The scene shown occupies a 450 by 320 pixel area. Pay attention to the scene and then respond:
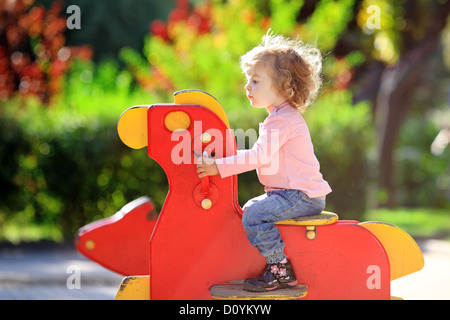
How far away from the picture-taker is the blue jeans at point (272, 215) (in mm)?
3217

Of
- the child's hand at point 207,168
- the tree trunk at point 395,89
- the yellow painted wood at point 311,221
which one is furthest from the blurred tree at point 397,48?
the child's hand at point 207,168

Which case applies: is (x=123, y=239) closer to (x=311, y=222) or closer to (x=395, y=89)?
(x=311, y=222)

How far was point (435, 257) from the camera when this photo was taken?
7250 millimetres

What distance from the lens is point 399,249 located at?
3445 mm

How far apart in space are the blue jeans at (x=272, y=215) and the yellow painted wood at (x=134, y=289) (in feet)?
2.07

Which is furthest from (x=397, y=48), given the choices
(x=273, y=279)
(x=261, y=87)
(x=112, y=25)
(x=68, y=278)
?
(x=112, y=25)

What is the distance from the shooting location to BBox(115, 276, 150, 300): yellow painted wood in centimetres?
335

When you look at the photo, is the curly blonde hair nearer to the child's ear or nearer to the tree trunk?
the child's ear

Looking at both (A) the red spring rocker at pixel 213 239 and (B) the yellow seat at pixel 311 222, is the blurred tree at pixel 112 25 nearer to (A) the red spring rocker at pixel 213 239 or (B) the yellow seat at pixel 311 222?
(A) the red spring rocker at pixel 213 239

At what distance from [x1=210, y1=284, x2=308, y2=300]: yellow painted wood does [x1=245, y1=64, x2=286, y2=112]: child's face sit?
0.98 meters

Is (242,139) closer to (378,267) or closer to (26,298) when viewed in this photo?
(26,298)

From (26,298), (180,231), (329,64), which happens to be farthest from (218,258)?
(329,64)

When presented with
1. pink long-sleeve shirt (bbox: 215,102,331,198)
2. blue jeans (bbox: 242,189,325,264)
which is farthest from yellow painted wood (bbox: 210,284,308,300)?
pink long-sleeve shirt (bbox: 215,102,331,198)

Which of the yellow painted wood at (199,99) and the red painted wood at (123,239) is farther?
the red painted wood at (123,239)
